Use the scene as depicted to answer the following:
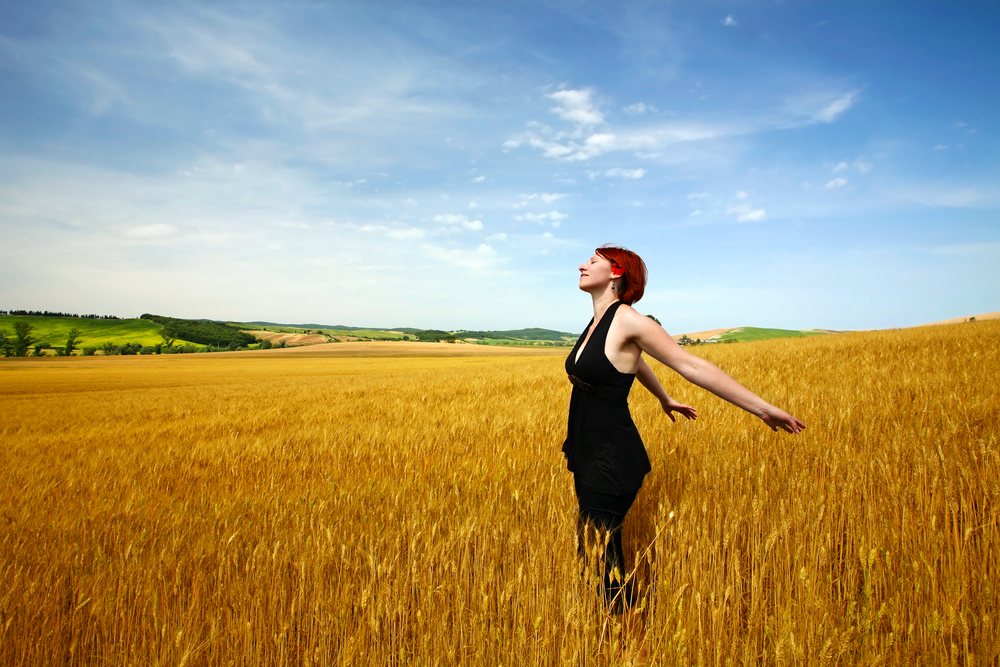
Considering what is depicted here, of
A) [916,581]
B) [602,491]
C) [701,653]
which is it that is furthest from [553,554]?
[916,581]

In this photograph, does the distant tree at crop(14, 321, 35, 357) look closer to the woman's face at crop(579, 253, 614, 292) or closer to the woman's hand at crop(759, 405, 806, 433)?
the woman's face at crop(579, 253, 614, 292)

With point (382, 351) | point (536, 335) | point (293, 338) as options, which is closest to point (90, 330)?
point (293, 338)

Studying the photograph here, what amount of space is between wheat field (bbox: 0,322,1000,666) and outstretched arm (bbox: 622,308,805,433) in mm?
561

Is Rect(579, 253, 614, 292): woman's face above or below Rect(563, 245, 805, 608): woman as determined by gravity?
above

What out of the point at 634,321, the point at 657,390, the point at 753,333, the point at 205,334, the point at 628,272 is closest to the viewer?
the point at 634,321

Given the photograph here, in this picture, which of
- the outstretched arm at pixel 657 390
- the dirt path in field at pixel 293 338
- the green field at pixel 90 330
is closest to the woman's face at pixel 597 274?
the outstretched arm at pixel 657 390

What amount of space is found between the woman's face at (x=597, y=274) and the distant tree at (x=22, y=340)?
73803 mm

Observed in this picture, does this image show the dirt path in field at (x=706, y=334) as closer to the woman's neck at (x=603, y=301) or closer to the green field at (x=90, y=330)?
the woman's neck at (x=603, y=301)

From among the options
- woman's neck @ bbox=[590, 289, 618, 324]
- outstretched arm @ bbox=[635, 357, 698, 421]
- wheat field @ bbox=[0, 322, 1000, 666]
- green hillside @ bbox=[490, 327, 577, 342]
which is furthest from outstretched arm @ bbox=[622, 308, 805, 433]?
green hillside @ bbox=[490, 327, 577, 342]

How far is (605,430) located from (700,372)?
535 millimetres

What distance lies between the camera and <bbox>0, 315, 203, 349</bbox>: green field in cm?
6764

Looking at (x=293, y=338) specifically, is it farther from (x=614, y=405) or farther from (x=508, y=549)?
(x=614, y=405)

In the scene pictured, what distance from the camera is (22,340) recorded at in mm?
53125

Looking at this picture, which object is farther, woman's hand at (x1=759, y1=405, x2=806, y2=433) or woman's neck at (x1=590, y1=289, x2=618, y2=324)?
woman's neck at (x1=590, y1=289, x2=618, y2=324)
